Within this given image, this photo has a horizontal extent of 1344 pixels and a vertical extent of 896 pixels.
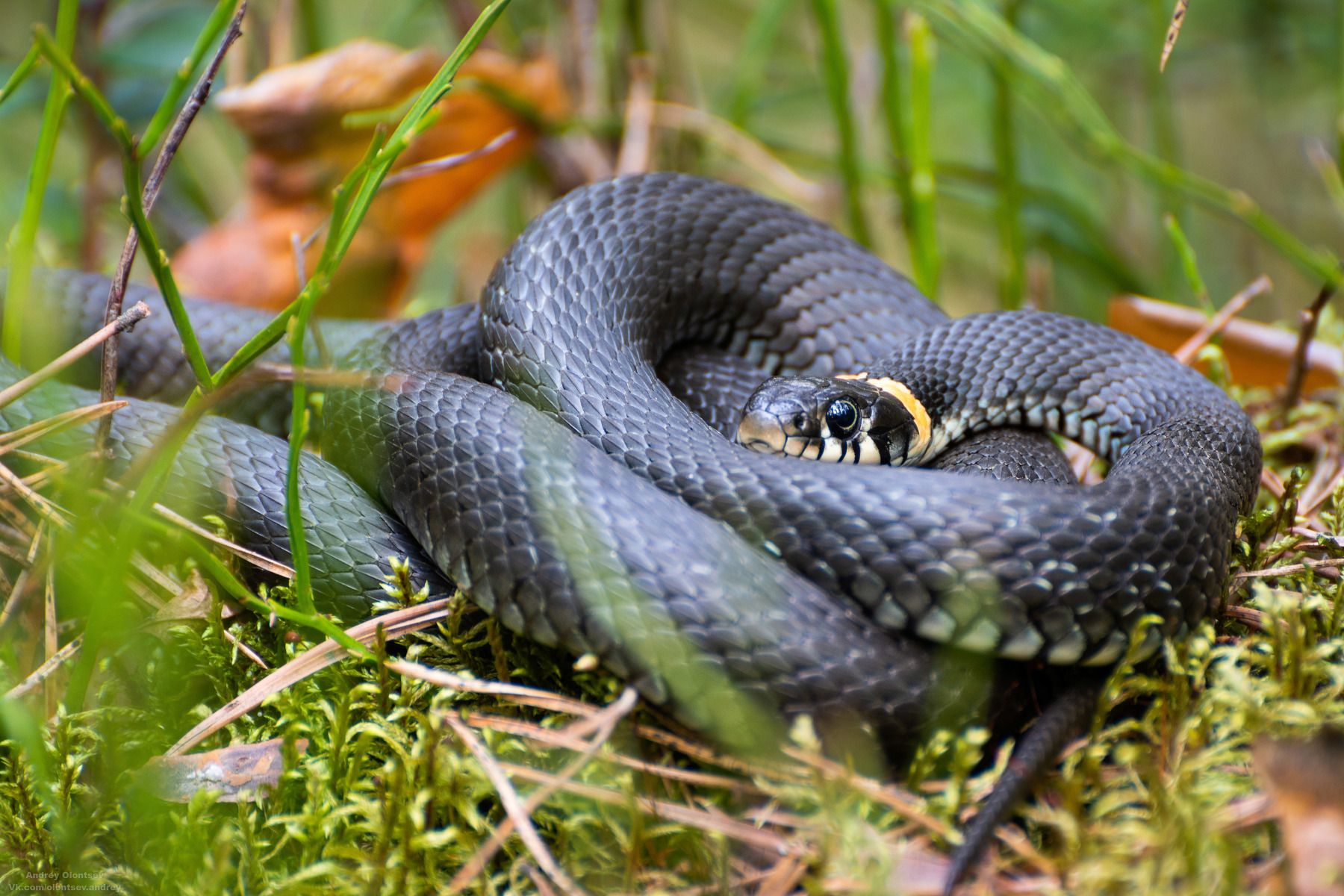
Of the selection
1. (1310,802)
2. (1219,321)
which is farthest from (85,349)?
(1219,321)

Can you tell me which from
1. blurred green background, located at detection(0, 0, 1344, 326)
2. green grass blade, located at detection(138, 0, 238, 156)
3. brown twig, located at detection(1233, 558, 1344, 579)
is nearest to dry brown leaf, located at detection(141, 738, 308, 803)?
green grass blade, located at detection(138, 0, 238, 156)

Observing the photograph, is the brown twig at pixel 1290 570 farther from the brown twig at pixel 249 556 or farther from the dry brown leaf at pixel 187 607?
the dry brown leaf at pixel 187 607

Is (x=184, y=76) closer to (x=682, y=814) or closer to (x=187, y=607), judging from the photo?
(x=187, y=607)

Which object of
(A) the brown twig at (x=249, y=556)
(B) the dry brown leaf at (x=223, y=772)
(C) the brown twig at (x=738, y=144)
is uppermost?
(C) the brown twig at (x=738, y=144)

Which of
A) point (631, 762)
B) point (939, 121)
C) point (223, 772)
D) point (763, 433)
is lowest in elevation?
point (223, 772)

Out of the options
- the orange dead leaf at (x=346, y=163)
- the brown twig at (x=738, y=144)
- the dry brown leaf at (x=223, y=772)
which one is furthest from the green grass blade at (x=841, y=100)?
the dry brown leaf at (x=223, y=772)

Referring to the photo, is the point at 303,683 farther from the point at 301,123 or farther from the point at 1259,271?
the point at 1259,271
